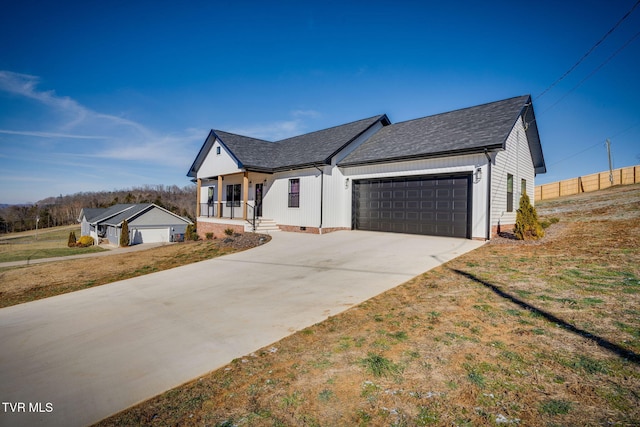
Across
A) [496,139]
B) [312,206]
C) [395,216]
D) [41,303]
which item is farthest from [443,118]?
[41,303]

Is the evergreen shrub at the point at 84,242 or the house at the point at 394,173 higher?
the house at the point at 394,173

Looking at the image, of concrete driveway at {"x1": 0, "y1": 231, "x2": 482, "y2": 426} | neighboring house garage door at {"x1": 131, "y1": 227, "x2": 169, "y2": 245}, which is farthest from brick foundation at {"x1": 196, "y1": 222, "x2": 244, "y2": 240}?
neighboring house garage door at {"x1": 131, "y1": 227, "x2": 169, "y2": 245}

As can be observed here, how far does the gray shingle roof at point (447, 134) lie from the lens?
38.5 feet

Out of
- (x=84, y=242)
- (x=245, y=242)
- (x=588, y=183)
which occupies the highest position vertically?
(x=588, y=183)

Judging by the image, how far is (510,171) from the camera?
43.3 ft

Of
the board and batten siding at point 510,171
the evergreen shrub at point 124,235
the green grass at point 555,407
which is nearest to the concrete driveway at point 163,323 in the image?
the board and batten siding at point 510,171

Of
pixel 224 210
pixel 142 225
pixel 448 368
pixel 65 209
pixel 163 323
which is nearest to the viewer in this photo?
pixel 448 368

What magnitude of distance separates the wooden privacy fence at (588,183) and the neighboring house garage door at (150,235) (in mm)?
43294

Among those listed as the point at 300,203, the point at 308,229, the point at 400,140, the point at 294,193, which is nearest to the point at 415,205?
the point at 400,140

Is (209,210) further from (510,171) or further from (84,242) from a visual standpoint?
(84,242)

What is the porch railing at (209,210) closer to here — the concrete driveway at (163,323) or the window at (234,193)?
the window at (234,193)

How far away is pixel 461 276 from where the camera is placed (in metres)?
6.76

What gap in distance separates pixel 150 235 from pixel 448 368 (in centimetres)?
3692

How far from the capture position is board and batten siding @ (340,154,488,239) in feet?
37.1
